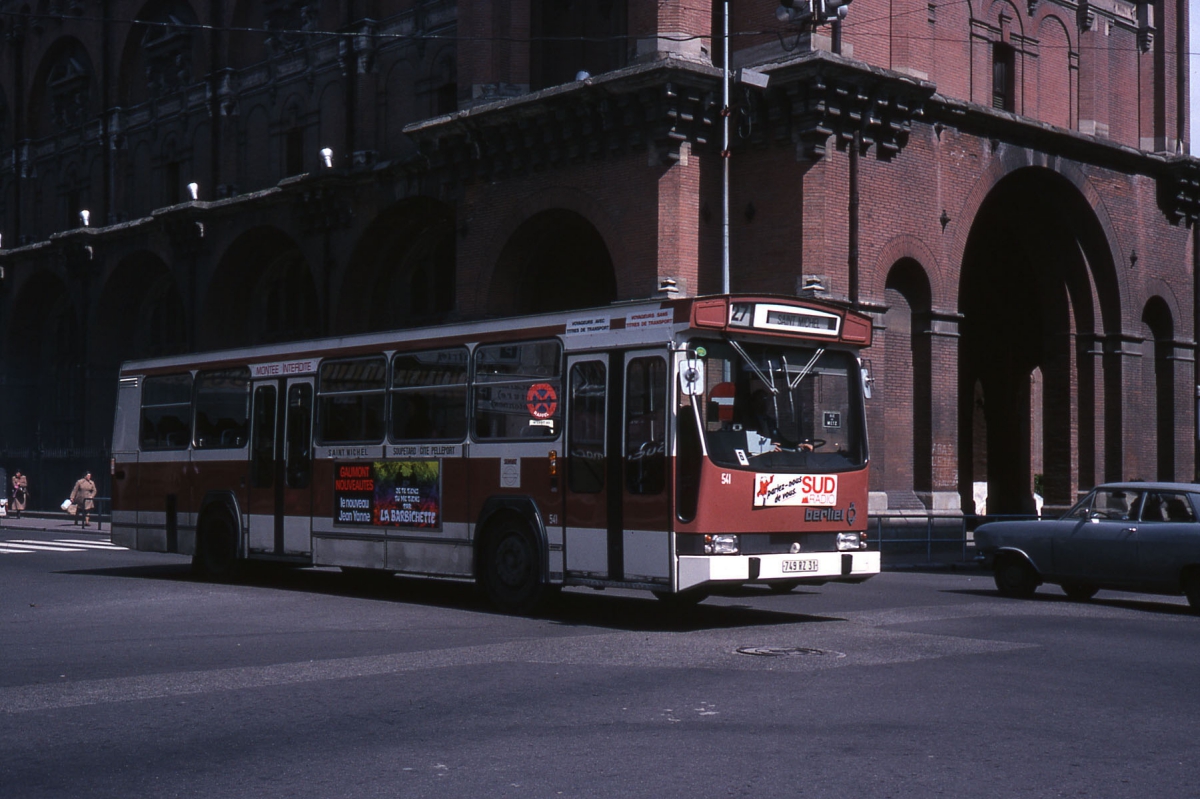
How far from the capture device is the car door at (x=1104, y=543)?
16.3 meters

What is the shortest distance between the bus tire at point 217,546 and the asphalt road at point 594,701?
2.86 metres

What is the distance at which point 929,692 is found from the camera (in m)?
9.56

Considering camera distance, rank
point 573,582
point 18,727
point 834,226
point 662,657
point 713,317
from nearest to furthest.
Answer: point 18,727 → point 662,657 → point 713,317 → point 573,582 → point 834,226

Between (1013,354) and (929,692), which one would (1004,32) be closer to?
(1013,354)

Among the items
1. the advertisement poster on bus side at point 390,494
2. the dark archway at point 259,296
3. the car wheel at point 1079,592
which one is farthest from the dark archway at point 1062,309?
the advertisement poster on bus side at point 390,494

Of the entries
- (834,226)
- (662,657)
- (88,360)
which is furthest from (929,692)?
(88,360)

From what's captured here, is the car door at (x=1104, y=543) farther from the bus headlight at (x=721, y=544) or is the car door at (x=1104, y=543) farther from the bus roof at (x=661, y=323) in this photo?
the bus headlight at (x=721, y=544)

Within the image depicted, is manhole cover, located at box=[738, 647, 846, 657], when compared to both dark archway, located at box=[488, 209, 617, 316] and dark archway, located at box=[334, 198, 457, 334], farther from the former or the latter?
dark archway, located at box=[334, 198, 457, 334]

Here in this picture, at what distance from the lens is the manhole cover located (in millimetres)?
11398

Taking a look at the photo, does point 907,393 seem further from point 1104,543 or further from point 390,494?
point 390,494

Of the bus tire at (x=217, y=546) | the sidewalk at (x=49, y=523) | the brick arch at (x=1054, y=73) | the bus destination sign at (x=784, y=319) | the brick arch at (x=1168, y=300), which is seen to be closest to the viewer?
the bus destination sign at (x=784, y=319)

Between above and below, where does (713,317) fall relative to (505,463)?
above

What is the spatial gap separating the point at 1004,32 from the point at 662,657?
22.8 m

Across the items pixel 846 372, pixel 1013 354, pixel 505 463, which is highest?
pixel 1013 354
